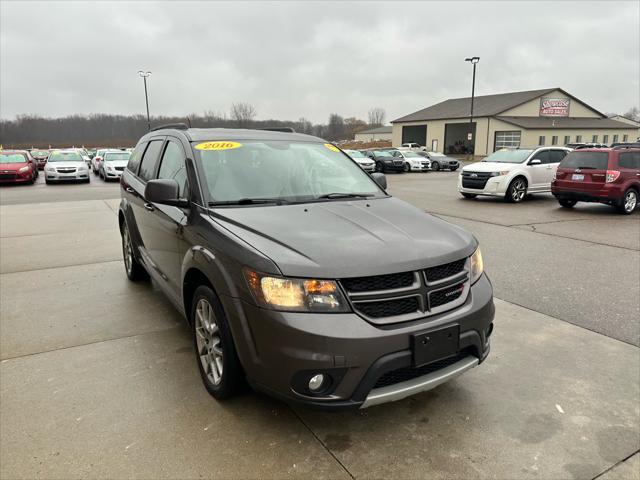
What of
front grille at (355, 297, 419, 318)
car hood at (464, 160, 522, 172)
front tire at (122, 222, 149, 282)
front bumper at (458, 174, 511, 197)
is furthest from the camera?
car hood at (464, 160, 522, 172)

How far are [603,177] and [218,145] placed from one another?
36.9 feet

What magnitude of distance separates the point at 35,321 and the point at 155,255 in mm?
1400

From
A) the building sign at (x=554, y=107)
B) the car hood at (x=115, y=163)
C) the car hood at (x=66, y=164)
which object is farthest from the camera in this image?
the building sign at (x=554, y=107)

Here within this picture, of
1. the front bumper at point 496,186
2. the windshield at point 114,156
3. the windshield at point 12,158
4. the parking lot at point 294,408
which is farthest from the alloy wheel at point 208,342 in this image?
the windshield at point 12,158

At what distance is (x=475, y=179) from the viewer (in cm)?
1468

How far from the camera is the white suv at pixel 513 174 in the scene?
14.1 metres

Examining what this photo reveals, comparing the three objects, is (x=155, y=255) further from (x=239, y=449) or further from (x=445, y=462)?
(x=445, y=462)

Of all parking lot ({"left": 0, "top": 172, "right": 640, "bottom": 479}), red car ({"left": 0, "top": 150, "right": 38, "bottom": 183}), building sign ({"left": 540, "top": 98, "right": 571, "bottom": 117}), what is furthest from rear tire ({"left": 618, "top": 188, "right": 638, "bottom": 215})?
building sign ({"left": 540, "top": 98, "right": 571, "bottom": 117})

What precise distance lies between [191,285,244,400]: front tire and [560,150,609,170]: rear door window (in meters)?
11.9

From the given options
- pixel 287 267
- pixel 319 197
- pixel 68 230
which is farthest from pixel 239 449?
pixel 68 230

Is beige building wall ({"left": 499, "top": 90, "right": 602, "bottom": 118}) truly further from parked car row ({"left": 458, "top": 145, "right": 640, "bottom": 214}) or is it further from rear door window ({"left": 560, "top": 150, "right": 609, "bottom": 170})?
rear door window ({"left": 560, "top": 150, "right": 609, "bottom": 170})

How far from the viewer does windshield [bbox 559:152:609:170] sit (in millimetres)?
11758

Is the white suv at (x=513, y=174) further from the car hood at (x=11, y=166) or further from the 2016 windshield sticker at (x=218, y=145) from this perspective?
the car hood at (x=11, y=166)

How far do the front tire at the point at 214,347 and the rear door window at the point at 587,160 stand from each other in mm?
11941
